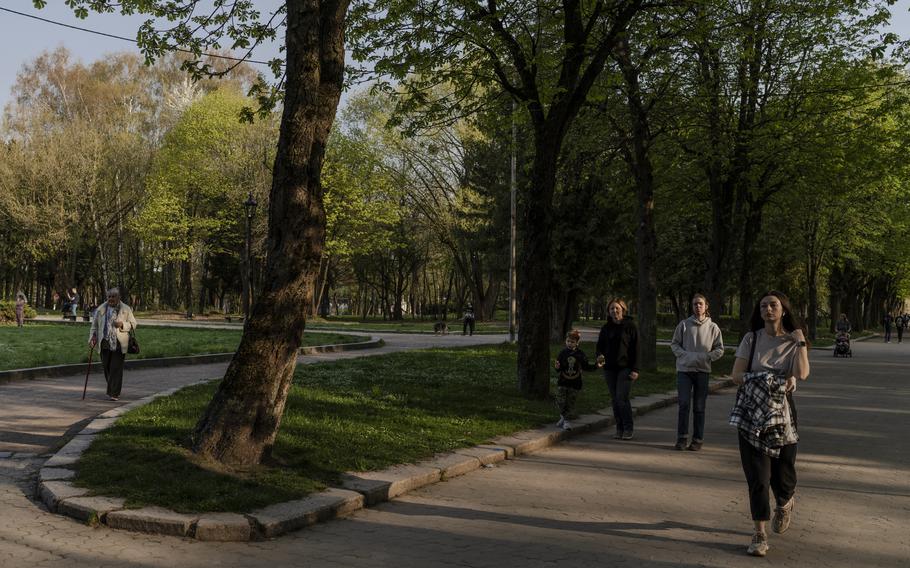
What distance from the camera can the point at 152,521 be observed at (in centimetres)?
556

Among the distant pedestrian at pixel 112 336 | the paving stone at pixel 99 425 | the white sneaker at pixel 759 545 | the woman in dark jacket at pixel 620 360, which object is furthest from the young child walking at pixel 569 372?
the distant pedestrian at pixel 112 336

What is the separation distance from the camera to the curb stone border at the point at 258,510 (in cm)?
555

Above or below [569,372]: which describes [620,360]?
above

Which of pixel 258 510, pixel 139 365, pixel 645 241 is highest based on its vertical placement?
pixel 645 241

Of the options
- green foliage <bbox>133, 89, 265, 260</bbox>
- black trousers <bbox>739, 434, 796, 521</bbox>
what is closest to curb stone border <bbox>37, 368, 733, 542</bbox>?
black trousers <bbox>739, 434, 796, 521</bbox>

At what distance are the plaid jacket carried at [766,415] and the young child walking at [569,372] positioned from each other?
4.82 m

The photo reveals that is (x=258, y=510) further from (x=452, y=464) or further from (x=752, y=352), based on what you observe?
(x=752, y=352)

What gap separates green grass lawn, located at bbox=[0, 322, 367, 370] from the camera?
17062 millimetres

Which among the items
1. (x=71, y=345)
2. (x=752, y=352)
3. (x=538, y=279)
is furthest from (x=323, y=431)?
(x=71, y=345)

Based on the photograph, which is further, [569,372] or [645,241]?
[645,241]

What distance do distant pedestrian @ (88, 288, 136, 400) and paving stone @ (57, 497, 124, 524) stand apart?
6688 millimetres

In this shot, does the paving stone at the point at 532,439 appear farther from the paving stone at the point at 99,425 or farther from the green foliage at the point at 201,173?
the green foliage at the point at 201,173

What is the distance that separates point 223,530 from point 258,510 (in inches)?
15.4

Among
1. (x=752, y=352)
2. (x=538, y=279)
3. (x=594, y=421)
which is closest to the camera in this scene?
(x=752, y=352)
